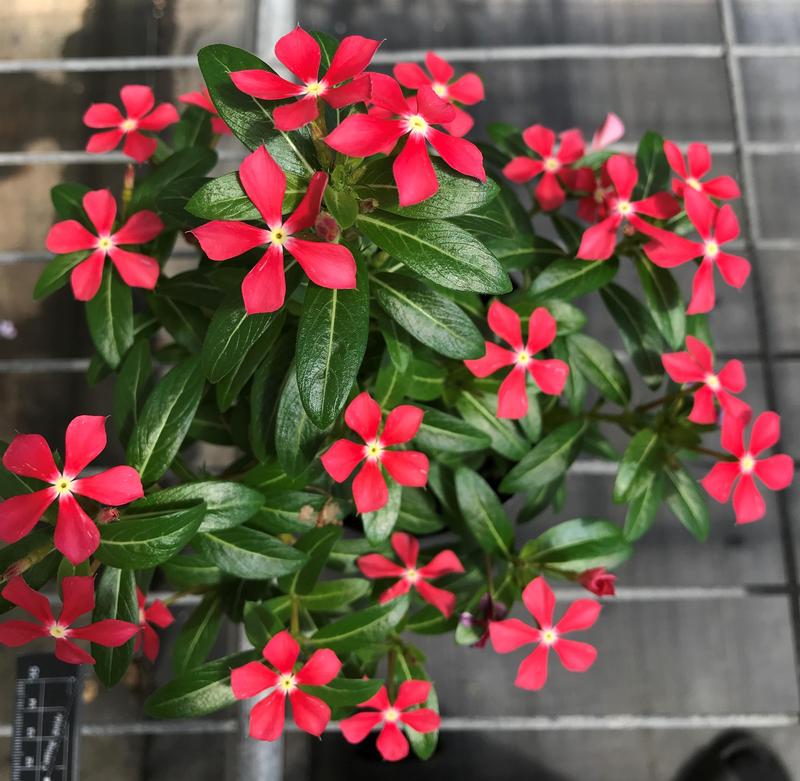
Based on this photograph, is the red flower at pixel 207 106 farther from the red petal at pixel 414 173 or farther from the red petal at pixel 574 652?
the red petal at pixel 574 652

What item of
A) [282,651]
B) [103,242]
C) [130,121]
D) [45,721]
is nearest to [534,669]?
[282,651]

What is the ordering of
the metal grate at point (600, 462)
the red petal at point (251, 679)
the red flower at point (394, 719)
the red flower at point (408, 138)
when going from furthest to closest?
the metal grate at point (600, 462), the red flower at point (394, 719), the red petal at point (251, 679), the red flower at point (408, 138)

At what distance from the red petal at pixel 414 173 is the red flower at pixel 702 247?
0.27 metres

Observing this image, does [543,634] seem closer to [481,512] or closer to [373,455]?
[481,512]

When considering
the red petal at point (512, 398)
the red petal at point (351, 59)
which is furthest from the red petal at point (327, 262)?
the red petal at point (512, 398)

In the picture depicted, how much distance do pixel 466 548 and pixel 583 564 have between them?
0.13 metres

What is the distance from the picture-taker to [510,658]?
3.66 feet

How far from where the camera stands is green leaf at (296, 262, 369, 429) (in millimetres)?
547

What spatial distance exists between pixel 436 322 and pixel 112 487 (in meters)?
0.27

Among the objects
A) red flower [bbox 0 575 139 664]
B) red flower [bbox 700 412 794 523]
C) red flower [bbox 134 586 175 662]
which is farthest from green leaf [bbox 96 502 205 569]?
red flower [bbox 700 412 794 523]

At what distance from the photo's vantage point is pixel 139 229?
718 mm

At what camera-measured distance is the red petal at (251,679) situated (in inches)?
24.2

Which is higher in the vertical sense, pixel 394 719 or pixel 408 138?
pixel 408 138

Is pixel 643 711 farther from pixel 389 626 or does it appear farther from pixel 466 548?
pixel 389 626
